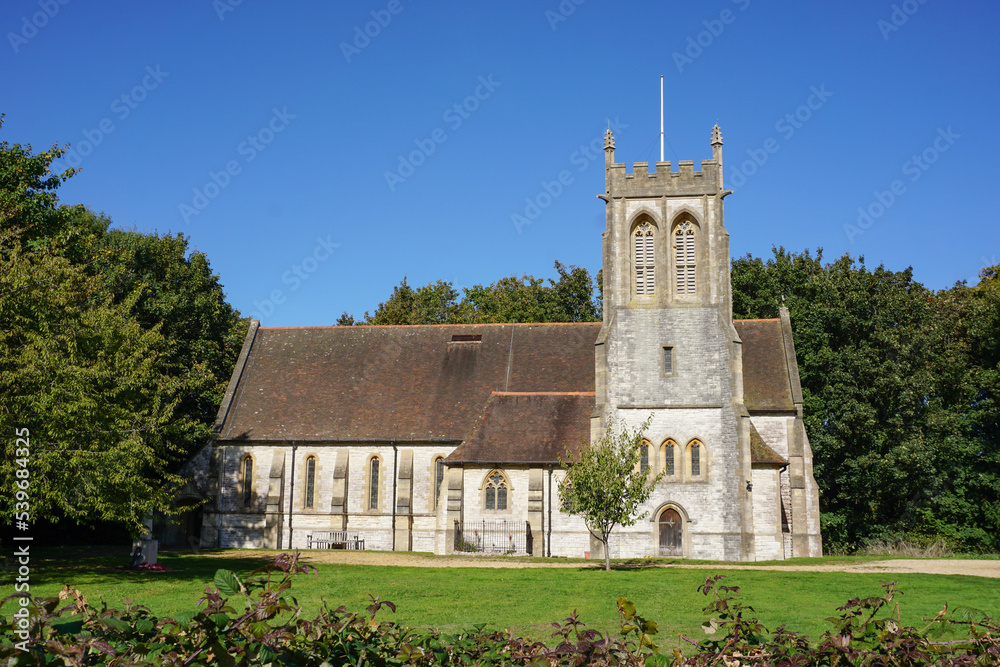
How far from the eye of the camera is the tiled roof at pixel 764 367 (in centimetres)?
3509

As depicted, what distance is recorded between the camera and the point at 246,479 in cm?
3694

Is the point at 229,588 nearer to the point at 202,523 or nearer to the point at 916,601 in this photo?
the point at 916,601

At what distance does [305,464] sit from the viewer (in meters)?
36.8

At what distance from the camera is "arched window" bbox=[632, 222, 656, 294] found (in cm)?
3425

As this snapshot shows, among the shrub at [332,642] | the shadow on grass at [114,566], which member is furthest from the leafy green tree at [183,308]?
the shrub at [332,642]

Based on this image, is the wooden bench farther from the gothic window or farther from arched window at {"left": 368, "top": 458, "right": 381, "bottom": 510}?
the gothic window

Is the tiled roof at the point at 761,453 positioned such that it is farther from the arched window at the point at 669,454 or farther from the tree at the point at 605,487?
the tree at the point at 605,487

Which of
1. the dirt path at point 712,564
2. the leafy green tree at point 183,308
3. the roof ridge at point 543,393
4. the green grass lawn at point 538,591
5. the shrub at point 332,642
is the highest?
the leafy green tree at point 183,308

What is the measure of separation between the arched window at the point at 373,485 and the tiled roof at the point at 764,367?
1602cm

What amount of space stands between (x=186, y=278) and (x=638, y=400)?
23.7m

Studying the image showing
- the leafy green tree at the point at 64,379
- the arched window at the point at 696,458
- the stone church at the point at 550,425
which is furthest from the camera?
the stone church at the point at 550,425

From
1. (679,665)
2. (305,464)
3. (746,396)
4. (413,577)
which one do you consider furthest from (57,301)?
(746,396)

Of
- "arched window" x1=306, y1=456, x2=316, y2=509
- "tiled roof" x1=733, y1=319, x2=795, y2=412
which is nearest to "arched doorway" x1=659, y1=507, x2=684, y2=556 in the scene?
"tiled roof" x1=733, y1=319, x2=795, y2=412

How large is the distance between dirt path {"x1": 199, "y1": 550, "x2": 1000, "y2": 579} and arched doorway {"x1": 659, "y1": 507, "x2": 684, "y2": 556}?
3.03m
